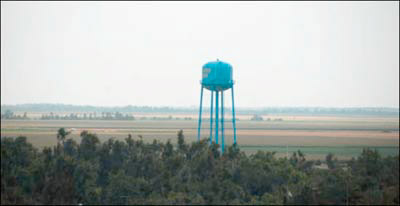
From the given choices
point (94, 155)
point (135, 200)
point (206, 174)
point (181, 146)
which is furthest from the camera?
point (181, 146)

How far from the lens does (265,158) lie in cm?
4878

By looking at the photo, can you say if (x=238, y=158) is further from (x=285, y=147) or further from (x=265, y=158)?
(x=285, y=147)

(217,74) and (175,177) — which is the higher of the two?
(217,74)

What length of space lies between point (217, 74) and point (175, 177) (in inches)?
526

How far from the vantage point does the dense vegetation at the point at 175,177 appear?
35.6m

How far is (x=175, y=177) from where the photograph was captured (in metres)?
41.5

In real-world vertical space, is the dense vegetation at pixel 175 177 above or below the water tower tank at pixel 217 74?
below

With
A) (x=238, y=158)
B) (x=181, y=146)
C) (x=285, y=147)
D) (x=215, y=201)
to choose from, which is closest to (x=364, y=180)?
(x=215, y=201)

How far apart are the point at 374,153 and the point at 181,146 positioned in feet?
45.6

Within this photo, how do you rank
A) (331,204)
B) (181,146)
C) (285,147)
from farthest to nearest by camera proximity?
(285,147), (181,146), (331,204)

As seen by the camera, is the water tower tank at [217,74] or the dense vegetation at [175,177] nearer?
the dense vegetation at [175,177]

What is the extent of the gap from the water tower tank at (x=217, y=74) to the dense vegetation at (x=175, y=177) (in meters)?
5.37

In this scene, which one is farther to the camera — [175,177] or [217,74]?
[217,74]

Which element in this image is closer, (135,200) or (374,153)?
(135,200)
